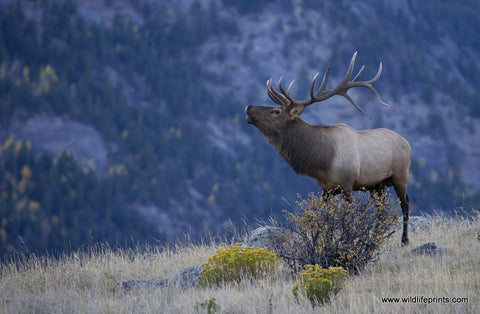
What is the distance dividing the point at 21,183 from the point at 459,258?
11851cm

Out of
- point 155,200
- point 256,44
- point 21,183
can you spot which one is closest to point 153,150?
point 155,200

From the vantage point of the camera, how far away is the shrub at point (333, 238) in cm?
659

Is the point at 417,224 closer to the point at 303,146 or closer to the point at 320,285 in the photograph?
the point at 303,146

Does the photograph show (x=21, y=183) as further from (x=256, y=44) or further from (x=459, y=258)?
(x=459, y=258)

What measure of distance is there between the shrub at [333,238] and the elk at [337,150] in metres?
1.28

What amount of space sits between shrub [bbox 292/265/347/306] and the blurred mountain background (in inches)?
3239

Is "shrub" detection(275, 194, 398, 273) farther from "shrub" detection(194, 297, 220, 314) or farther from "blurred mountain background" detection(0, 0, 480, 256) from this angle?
"blurred mountain background" detection(0, 0, 480, 256)

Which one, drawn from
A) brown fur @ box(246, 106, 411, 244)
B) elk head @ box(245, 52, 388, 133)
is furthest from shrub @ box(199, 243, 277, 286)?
elk head @ box(245, 52, 388, 133)

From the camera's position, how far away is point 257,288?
595 centimetres

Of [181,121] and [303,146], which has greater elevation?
[181,121]

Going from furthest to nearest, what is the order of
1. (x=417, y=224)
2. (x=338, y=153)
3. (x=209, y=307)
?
(x=417, y=224)
(x=338, y=153)
(x=209, y=307)

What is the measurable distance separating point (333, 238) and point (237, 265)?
1.12 m

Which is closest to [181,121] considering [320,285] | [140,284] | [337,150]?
[337,150]

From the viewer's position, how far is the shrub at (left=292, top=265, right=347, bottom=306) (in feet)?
17.8
